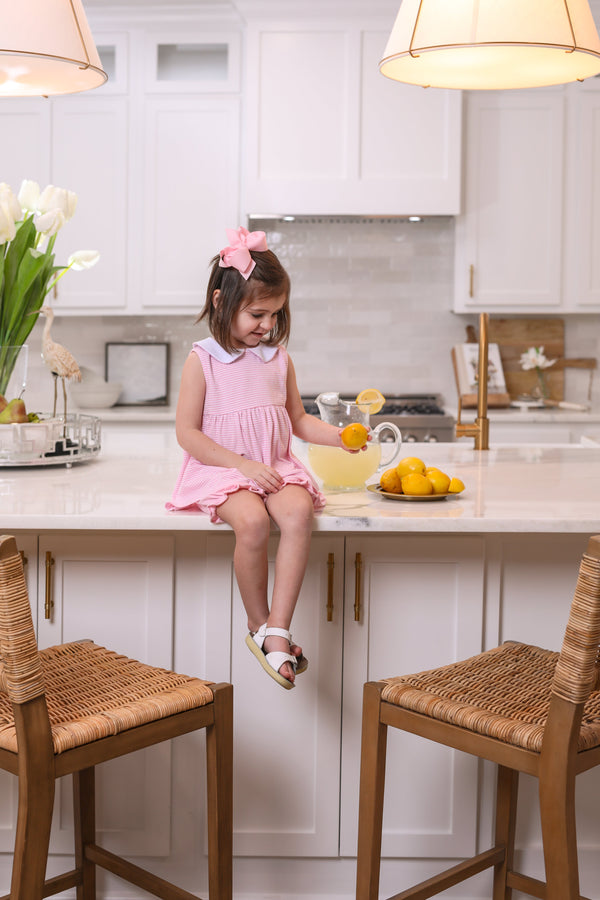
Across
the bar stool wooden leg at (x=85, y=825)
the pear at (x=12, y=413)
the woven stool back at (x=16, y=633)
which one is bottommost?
the bar stool wooden leg at (x=85, y=825)

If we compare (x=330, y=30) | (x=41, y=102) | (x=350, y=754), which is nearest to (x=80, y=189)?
(x=41, y=102)

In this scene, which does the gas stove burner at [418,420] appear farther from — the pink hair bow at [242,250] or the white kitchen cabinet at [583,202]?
the pink hair bow at [242,250]

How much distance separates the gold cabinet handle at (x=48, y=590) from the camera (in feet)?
5.88

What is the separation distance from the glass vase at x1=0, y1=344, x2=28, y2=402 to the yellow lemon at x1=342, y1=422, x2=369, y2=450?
0.79 metres

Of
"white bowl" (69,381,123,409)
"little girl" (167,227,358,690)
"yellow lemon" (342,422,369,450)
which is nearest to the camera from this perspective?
"little girl" (167,227,358,690)

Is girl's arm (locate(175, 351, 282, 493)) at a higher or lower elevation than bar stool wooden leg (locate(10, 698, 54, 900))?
higher

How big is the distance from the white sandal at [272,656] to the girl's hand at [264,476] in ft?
0.78

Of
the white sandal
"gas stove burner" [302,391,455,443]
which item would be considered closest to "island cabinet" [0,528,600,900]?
the white sandal

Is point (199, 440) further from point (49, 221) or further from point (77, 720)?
point (49, 221)

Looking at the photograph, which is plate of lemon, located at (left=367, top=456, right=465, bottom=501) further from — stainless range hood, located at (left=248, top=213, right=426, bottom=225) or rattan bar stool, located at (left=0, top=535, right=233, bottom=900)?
stainless range hood, located at (left=248, top=213, right=426, bottom=225)

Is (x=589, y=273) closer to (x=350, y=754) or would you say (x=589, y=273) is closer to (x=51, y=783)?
(x=350, y=754)

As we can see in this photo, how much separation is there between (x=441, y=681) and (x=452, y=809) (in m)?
0.55

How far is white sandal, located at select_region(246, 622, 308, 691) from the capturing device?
1486 mm

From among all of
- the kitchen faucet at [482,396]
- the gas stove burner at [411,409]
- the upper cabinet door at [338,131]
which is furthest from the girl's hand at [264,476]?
the upper cabinet door at [338,131]
